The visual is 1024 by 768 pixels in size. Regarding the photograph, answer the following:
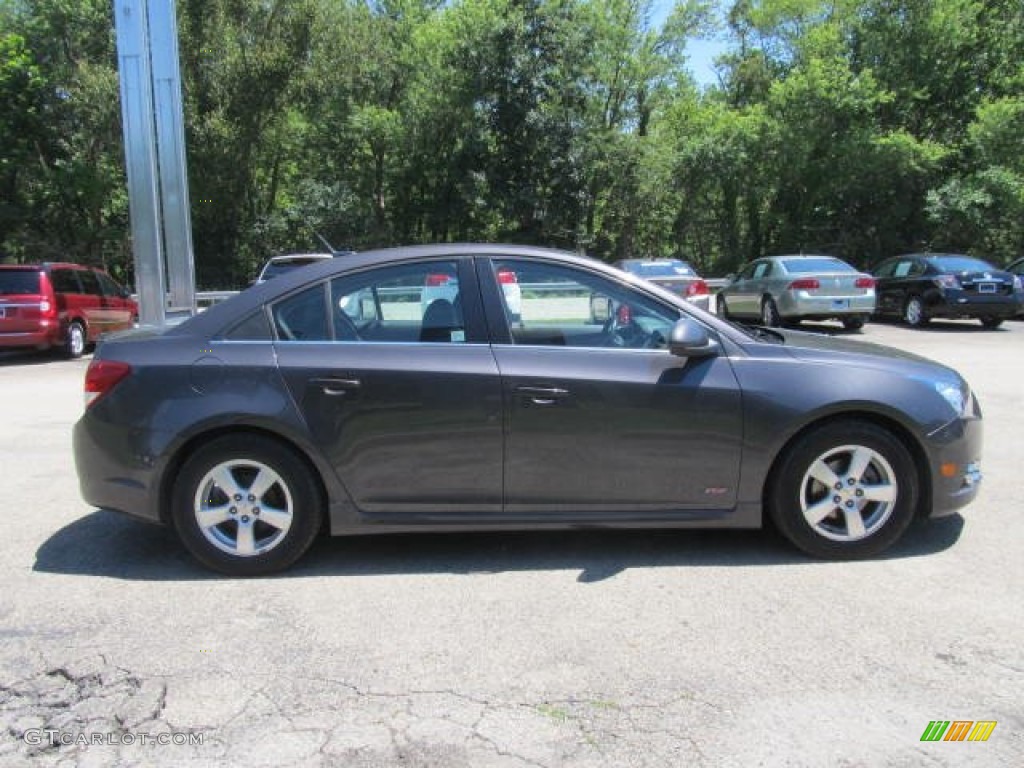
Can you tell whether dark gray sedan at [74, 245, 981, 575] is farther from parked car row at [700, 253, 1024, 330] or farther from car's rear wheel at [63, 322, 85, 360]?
parked car row at [700, 253, 1024, 330]

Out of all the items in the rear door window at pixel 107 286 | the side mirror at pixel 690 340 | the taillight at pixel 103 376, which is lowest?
the taillight at pixel 103 376

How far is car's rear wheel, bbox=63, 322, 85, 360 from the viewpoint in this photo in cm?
1415

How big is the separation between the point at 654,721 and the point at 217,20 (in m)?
27.8

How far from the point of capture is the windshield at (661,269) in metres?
15.9

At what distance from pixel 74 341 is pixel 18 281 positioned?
1360mm

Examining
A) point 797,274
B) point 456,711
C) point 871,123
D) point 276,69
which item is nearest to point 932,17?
point 871,123

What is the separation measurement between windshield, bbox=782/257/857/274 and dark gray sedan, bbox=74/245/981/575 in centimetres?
1275

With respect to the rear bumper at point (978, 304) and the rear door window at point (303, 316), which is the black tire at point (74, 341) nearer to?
the rear door window at point (303, 316)

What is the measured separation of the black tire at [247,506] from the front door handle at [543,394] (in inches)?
46.2

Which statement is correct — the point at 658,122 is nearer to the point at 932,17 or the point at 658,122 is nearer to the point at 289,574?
the point at 932,17

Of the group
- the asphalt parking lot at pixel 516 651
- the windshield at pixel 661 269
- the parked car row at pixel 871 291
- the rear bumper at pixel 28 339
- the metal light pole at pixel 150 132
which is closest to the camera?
the asphalt parking lot at pixel 516 651

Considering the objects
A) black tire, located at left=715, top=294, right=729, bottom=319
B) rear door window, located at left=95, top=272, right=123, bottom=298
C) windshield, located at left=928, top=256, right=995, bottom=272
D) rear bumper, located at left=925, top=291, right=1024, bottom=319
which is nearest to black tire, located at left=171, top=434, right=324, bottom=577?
rear door window, located at left=95, top=272, right=123, bottom=298

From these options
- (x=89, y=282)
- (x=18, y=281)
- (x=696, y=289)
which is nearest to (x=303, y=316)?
(x=18, y=281)

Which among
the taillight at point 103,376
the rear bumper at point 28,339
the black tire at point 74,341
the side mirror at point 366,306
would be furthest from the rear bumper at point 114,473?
the black tire at point 74,341
